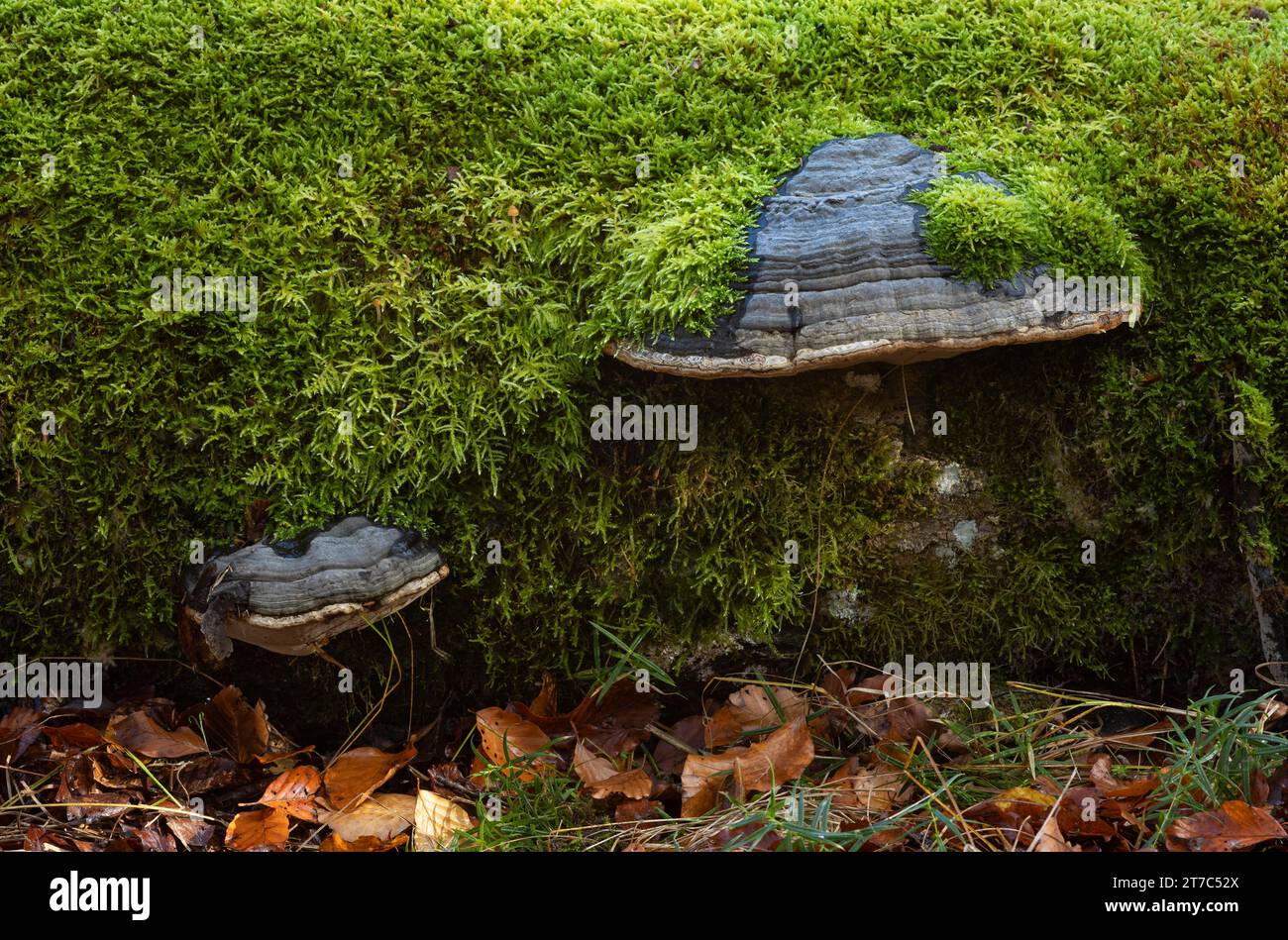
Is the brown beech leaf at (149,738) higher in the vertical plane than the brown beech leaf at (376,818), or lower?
higher

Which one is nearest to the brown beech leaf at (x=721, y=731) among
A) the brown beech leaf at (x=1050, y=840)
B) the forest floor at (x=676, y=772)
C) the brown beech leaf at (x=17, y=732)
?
the forest floor at (x=676, y=772)

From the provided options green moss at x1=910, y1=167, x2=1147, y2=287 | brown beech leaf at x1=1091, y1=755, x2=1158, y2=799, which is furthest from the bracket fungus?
brown beech leaf at x1=1091, y1=755, x2=1158, y2=799

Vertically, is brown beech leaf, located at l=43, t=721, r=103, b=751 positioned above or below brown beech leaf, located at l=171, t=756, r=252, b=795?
above

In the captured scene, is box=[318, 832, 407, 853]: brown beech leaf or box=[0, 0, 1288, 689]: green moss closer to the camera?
box=[318, 832, 407, 853]: brown beech leaf

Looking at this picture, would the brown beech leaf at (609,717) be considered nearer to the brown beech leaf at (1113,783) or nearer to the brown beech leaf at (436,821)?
the brown beech leaf at (436,821)

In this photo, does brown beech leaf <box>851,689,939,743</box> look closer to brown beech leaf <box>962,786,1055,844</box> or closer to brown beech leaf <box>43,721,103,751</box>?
brown beech leaf <box>962,786,1055,844</box>

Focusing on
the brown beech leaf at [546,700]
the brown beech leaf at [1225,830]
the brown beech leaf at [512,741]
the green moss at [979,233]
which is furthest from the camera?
the brown beech leaf at [546,700]

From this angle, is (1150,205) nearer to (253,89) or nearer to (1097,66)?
(1097,66)

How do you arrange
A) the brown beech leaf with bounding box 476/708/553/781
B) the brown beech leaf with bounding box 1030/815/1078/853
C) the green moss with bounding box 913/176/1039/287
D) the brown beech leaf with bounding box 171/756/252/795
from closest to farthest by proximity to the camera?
1. the brown beech leaf with bounding box 1030/815/1078/853
2. the green moss with bounding box 913/176/1039/287
3. the brown beech leaf with bounding box 476/708/553/781
4. the brown beech leaf with bounding box 171/756/252/795
